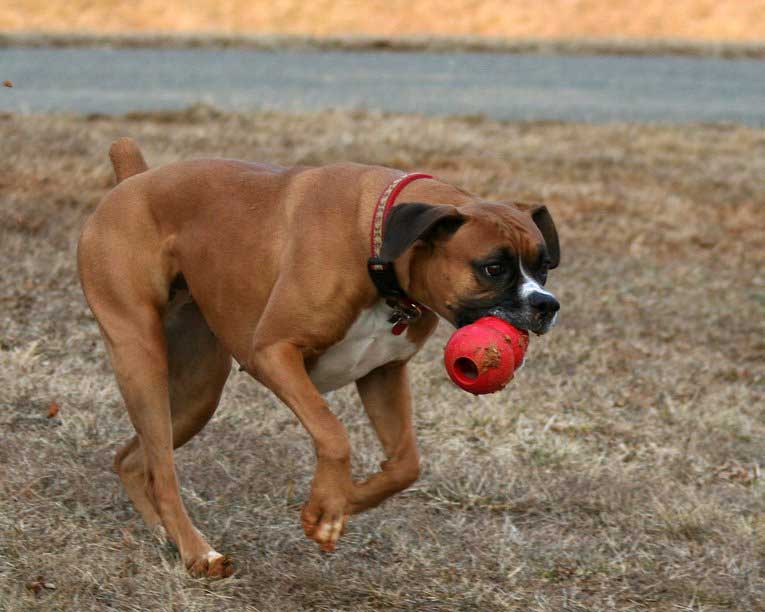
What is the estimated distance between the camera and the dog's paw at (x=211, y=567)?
15.4 ft

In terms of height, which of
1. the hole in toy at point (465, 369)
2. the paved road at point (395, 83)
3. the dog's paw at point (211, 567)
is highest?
the hole in toy at point (465, 369)

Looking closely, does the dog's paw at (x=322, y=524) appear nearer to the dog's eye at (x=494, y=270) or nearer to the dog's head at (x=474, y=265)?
the dog's head at (x=474, y=265)

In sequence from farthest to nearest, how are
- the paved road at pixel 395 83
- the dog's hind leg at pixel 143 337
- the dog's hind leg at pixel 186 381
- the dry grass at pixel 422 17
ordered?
the dry grass at pixel 422 17
the paved road at pixel 395 83
the dog's hind leg at pixel 186 381
the dog's hind leg at pixel 143 337

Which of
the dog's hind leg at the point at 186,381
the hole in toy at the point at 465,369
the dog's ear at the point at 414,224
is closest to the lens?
the dog's ear at the point at 414,224

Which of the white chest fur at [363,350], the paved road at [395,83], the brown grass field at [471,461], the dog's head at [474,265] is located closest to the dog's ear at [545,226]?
the dog's head at [474,265]

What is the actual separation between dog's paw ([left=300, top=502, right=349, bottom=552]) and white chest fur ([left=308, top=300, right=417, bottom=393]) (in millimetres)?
505

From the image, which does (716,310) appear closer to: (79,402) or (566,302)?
(566,302)

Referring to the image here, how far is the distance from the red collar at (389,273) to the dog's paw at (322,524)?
0.65 m

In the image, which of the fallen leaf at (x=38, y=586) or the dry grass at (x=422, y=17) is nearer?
the fallen leaf at (x=38, y=586)

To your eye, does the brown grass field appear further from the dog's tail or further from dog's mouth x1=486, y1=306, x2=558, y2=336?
the dog's tail

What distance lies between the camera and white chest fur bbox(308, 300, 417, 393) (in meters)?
4.53

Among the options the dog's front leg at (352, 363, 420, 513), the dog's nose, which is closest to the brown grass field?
the dog's front leg at (352, 363, 420, 513)

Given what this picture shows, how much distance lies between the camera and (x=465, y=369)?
4383 mm

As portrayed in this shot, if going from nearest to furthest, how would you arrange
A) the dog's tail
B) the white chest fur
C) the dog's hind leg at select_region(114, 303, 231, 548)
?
the white chest fur → the dog's hind leg at select_region(114, 303, 231, 548) → the dog's tail
